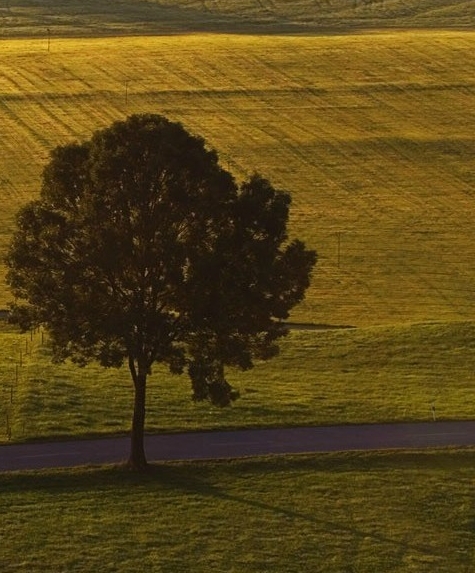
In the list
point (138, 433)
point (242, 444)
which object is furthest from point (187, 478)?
point (242, 444)

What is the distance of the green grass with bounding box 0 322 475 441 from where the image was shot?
39594 mm

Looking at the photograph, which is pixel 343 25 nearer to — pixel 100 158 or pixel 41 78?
pixel 41 78

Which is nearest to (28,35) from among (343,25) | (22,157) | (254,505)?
(343,25)

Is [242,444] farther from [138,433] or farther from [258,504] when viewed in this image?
[258,504]

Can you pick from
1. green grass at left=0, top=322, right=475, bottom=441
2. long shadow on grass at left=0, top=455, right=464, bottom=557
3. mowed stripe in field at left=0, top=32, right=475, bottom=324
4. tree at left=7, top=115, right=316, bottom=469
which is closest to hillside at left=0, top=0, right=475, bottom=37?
mowed stripe in field at left=0, top=32, right=475, bottom=324

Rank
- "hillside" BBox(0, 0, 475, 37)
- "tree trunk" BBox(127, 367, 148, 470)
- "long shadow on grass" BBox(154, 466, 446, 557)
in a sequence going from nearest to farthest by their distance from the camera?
"long shadow on grass" BBox(154, 466, 446, 557) < "tree trunk" BBox(127, 367, 148, 470) < "hillside" BBox(0, 0, 475, 37)

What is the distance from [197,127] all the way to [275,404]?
4947cm

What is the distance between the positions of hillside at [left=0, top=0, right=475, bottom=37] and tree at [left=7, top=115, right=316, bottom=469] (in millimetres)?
93019

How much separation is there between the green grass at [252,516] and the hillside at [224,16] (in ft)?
311

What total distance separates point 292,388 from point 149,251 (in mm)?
12226

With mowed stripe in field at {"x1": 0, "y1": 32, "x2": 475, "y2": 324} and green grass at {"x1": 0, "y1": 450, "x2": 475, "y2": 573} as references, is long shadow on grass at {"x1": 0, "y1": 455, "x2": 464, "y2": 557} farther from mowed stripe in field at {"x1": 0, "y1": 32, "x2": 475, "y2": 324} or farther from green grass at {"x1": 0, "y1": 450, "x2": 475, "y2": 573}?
mowed stripe in field at {"x1": 0, "y1": 32, "x2": 475, "y2": 324}

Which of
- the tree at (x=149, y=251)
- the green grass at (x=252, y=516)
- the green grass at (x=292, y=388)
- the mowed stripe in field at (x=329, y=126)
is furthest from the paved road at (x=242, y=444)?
the mowed stripe in field at (x=329, y=126)

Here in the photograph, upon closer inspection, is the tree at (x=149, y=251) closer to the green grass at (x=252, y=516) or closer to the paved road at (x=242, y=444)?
the green grass at (x=252, y=516)

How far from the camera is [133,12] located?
141375 mm
